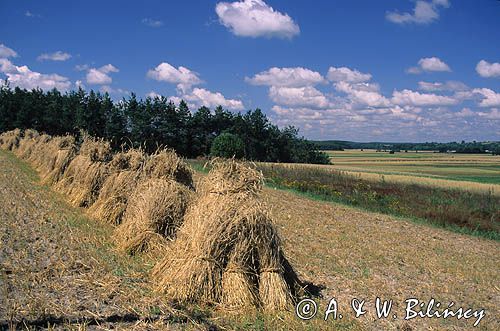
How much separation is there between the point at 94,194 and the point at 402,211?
14.6m

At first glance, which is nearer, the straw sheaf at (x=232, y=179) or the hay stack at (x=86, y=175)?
the straw sheaf at (x=232, y=179)

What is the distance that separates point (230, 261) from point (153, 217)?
3.16 metres

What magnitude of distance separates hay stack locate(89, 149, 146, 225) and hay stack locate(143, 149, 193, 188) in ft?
1.50

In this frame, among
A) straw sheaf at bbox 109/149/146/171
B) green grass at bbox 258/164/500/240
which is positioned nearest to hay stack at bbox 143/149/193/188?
straw sheaf at bbox 109/149/146/171

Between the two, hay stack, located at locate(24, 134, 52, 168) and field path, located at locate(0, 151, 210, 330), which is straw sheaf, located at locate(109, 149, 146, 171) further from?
hay stack, located at locate(24, 134, 52, 168)

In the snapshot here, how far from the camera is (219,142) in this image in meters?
58.6

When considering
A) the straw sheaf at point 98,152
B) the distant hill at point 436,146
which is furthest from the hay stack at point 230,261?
the distant hill at point 436,146

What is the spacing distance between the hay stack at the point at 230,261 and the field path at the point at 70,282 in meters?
0.51

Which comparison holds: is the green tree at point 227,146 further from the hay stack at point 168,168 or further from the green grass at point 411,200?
the hay stack at point 168,168

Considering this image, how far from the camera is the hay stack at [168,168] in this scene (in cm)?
1151

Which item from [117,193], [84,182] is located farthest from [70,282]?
[84,182]

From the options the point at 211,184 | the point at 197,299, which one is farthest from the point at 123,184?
the point at 197,299

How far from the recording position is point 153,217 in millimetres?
9258

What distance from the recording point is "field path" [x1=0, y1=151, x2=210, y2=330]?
5441mm
